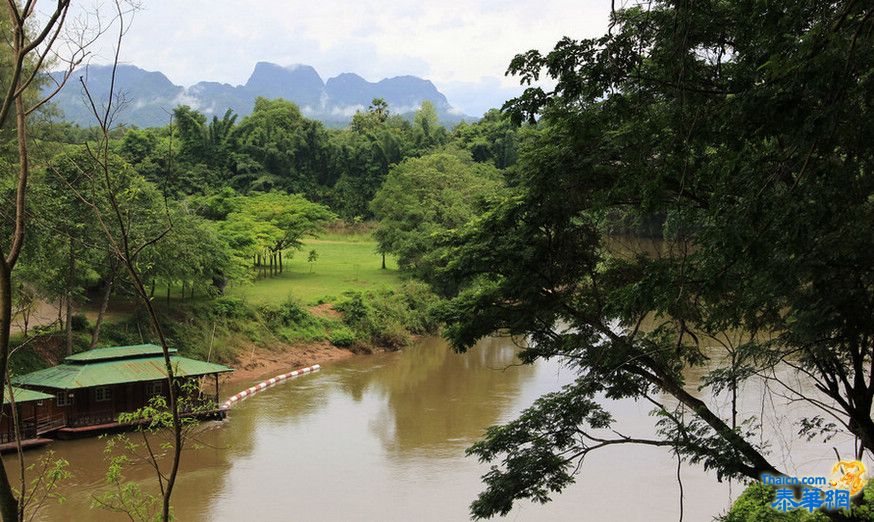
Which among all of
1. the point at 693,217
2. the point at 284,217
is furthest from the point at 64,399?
the point at 693,217

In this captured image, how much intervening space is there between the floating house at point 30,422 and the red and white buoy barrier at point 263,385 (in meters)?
3.22

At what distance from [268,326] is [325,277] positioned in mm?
6345

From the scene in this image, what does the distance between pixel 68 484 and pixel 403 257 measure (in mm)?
16598

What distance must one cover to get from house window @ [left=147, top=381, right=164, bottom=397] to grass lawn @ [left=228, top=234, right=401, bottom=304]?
7003mm

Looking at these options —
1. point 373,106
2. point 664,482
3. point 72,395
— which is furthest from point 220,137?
point 664,482

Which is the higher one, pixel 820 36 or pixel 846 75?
pixel 820 36

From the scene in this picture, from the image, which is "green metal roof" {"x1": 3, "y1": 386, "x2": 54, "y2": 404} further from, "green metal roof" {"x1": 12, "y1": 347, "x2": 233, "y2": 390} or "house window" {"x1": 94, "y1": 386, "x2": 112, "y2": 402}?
"house window" {"x1": 94, "y1": 386, "x2": 112, "y2": 402}

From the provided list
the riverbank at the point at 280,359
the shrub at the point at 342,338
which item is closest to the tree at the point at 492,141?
the shrub at the point at 342,338

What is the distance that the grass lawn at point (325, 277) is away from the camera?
2448 cm

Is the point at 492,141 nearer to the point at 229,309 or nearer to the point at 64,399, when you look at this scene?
the point at 229,309

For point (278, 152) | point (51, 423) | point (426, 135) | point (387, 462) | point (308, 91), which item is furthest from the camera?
point (308, 91)

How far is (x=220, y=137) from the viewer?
4122 cm

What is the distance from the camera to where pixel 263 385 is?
60.5ft

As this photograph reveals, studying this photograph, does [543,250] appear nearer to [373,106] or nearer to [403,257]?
[403,257]
